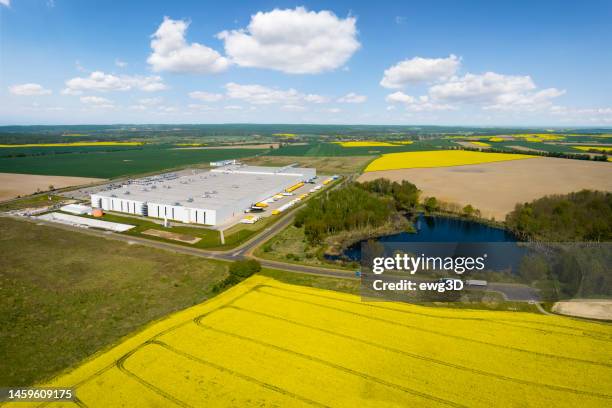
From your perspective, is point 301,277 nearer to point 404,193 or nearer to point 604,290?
point 604,290

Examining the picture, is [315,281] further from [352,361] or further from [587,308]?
[587,308]

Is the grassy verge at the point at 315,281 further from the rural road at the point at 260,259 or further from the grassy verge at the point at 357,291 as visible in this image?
the rural road at the point at 260,259

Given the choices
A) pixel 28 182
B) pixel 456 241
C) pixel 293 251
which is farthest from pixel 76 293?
pixel 28 182

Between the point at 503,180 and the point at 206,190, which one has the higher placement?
the point at 503,180

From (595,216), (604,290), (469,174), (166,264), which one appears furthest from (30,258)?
(469,174)

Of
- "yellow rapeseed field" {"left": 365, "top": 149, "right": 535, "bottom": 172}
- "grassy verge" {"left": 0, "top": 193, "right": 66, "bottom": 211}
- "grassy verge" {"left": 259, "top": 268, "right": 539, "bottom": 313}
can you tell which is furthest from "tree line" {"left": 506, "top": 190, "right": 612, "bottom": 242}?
"grassy verge" {"left": 0, "top": 193, "right": 66, "bottom": 211}

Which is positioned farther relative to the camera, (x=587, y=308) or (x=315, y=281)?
(x=315, y=281)
